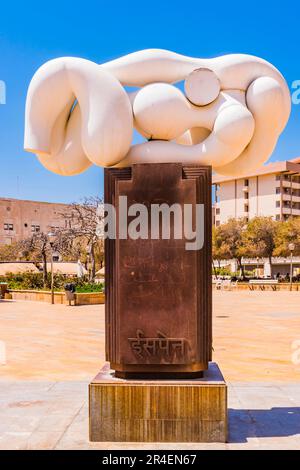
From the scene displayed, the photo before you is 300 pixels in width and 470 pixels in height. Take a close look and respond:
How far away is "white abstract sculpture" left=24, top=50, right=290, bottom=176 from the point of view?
236 inches

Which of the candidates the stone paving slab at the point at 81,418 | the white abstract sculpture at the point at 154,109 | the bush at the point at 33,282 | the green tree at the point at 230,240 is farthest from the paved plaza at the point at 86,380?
the green tree at the point at 230,240

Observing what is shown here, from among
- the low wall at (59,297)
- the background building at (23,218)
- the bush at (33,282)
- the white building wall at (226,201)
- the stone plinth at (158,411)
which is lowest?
the low wall at (59,297)

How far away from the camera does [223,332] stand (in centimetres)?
1524

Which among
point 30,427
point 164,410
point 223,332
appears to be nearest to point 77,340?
point 223,332

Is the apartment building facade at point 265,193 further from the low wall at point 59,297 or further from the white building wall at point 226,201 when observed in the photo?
the low wall at point 59,297

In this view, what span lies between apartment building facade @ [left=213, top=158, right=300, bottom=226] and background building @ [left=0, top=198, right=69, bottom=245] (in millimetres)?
26169

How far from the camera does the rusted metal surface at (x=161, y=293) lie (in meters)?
5.85

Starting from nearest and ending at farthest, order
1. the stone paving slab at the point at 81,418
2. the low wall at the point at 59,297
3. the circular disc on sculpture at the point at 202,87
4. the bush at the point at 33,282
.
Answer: the stone paving slab at the point at 81,418, the circular disc on sculpture at the point at 202,87, the low wall at the point at 59,297, the bush at the point at 33,282

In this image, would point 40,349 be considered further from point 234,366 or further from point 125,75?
point 125,75

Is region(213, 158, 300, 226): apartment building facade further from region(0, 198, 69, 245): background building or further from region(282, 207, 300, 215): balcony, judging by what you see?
region(0, 198, 69, 245): background building

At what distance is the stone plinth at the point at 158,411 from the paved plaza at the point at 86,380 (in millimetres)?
134

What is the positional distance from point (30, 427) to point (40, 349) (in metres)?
6.17

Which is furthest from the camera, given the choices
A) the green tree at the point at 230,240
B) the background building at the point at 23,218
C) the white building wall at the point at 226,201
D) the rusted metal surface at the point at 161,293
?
the white building wall at the point at 226,201

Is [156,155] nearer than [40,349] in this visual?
Yes
